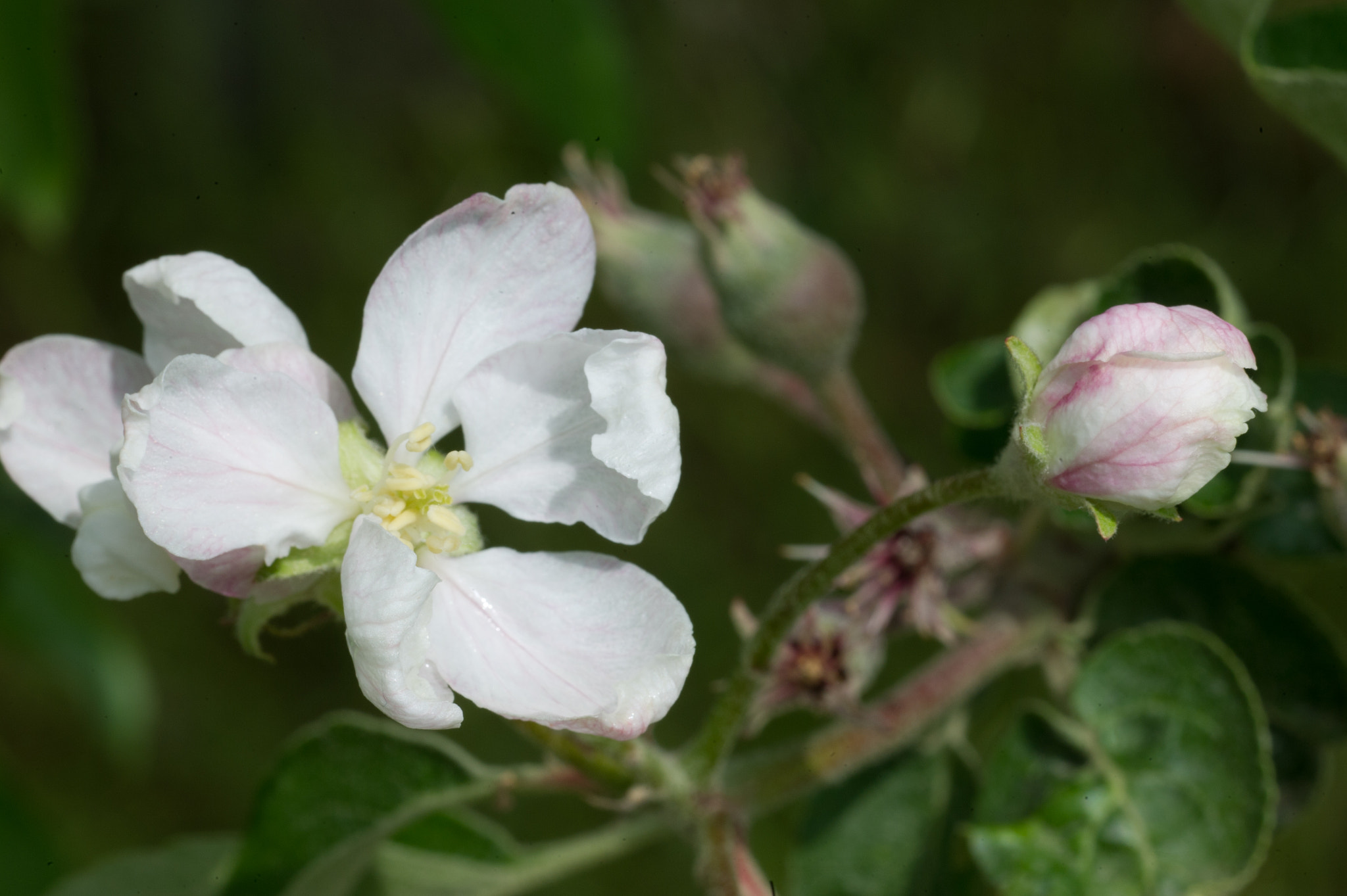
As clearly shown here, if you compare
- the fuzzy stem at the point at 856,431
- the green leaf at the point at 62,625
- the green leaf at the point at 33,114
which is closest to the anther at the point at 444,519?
the fuzzy stem at the point at 856,431

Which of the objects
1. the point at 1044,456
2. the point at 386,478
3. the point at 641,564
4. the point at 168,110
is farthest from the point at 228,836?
the point at 168,110

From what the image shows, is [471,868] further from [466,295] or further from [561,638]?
[466,295]

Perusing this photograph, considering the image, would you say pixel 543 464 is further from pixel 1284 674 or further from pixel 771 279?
pixel 1284 674

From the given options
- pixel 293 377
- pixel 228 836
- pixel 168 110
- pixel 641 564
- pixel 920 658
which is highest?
pixel 293 377

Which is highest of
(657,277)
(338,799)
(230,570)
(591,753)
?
(230,570)

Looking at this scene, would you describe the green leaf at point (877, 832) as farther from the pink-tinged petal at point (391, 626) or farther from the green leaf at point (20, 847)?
the green leaf at point (20, 847)

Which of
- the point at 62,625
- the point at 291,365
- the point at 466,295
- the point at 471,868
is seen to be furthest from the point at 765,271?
Result: the point at 62,625

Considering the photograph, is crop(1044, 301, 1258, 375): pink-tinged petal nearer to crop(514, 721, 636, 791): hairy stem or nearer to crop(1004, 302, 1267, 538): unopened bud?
crop(1004, 302, 1267, 538): unopened bud
